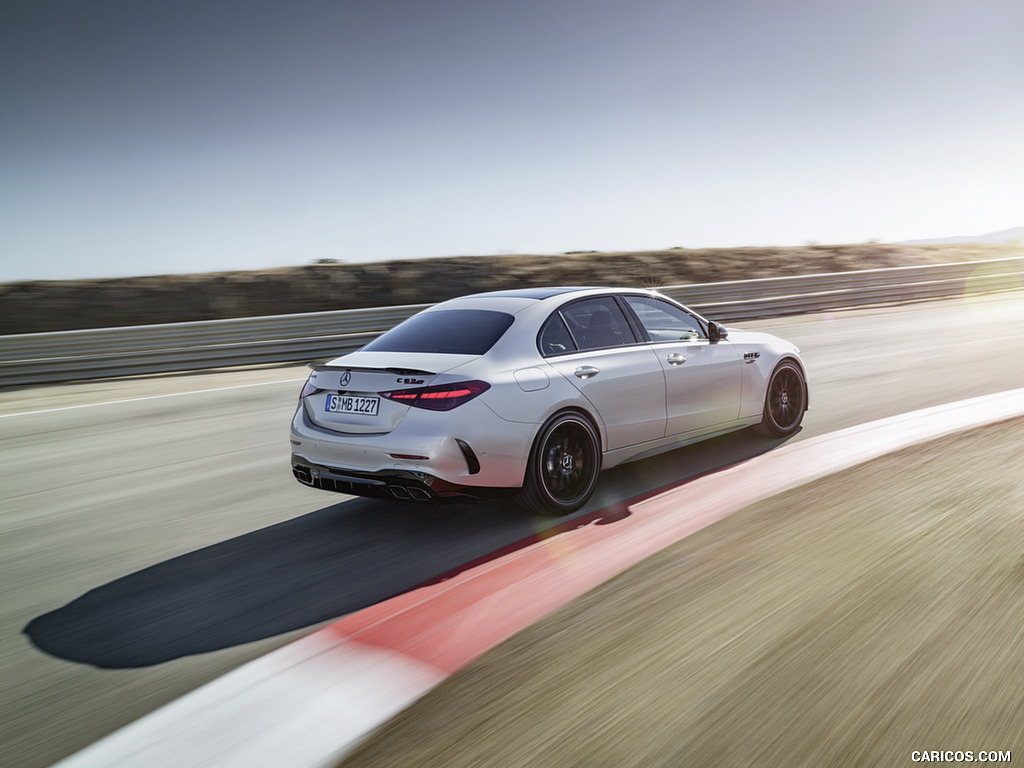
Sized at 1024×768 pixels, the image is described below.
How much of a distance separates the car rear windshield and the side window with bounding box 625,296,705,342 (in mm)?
1274

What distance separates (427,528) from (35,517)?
286 cm

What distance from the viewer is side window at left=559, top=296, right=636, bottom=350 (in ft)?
19.8

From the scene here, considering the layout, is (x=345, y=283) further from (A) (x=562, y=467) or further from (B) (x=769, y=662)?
(B) (x=769, y=662)

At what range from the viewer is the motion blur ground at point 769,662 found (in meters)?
2.72

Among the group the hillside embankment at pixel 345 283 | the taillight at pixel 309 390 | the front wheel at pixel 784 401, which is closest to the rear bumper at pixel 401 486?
the taillight at pixel 309 390

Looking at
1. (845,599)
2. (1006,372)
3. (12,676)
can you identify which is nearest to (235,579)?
(12,676)

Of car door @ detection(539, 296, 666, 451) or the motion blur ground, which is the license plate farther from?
the motion blur ground

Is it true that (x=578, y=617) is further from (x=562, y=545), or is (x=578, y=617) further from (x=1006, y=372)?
(x=1006, y=372)

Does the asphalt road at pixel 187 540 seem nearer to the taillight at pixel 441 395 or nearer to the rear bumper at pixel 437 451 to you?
the rear bumper at pixel 437 451

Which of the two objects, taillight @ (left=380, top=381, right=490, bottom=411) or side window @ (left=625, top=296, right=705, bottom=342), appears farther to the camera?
side window @ (left=625, top=296, right=705, bottom=342)

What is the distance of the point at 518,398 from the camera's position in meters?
5.29

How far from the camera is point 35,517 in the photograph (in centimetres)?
612

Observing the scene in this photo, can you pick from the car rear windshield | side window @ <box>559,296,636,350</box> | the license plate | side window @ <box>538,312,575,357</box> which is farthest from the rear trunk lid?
side window @ <box>559,296,636,350</box>

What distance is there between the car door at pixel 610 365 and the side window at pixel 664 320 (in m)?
0.26
